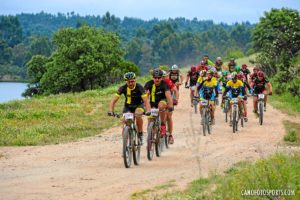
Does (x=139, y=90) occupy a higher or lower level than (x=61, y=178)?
higher

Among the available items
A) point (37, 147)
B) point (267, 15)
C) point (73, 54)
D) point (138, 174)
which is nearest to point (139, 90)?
point (138, 174)

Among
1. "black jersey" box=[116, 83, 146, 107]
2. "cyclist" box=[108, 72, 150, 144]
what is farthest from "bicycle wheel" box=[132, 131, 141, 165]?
"black jersey" box=[116, 83, 146, 107]

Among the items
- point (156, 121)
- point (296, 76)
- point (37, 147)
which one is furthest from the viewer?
point (296, 76)

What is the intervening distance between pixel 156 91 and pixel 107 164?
8.13 ft

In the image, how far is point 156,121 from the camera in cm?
1628

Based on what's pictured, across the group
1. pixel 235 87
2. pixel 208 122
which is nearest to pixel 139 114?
pixel 208 122

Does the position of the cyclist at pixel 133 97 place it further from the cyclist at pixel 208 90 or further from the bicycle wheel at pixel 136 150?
the cyclist at pixel 208 90

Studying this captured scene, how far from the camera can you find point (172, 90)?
21859 millimetres

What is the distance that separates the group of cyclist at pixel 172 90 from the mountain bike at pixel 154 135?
0.26 meters

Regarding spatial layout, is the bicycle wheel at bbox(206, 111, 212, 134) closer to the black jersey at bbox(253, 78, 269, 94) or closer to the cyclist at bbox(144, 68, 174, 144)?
the black jersey at bbox(253, 78, 269, 94)

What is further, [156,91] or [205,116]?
[205,116]

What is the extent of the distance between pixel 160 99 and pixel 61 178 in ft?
14.1

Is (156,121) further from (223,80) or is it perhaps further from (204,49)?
(204,49)

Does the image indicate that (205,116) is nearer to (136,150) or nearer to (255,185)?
(136,150)
